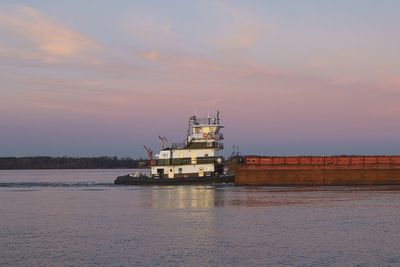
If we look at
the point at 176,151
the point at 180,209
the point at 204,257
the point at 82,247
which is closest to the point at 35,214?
the point at 180,209

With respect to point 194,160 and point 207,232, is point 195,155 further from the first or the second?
point 207,232

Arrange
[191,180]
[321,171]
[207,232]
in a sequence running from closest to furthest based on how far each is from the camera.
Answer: [207,232] → [321,171] → [191,180]

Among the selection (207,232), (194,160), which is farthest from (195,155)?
(207,232)

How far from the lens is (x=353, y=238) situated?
25.7 meters

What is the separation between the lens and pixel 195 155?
210 feet

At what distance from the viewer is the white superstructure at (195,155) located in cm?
6394

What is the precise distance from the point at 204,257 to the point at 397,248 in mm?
6952

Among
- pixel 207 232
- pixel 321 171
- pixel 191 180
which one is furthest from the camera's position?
pixel 191 180

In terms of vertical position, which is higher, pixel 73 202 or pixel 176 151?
pixel 176 151

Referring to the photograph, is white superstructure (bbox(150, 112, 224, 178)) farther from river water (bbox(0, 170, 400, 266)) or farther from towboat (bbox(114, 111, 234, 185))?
river water (bbox(0, 170, 400, 266))

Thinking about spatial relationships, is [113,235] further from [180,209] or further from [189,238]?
[180,209]

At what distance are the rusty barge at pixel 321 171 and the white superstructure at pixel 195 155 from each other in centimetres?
312

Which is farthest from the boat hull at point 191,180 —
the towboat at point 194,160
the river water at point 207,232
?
the river water at point 207,232

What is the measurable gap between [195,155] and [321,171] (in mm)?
12301
